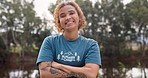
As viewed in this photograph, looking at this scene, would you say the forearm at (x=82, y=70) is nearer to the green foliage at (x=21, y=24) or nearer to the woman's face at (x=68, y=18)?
the woman's face at (x=68, y=18)

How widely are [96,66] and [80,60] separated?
0.50 ft

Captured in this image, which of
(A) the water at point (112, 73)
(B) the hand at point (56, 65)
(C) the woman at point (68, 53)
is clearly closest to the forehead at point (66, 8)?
(C) the woman at point (68, 53)

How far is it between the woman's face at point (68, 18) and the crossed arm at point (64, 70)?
0.29m

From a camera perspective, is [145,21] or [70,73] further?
[145,21]

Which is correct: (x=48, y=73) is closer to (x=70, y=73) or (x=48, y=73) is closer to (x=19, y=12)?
(x=70, y=73)

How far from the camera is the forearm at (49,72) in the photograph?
218 centimetres

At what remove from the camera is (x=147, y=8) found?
33.2 m

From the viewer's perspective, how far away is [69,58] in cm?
213

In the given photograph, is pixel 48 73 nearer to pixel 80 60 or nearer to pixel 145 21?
pixel 80 60

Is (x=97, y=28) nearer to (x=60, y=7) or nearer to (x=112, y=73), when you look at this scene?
(x=112, y=73)

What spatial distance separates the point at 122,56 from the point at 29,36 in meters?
10.8

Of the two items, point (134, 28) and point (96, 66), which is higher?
point (96, 66)

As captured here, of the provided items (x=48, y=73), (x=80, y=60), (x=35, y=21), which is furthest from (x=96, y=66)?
(x=35, y=21)

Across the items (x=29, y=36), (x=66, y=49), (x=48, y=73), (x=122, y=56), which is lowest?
(x=122, y=56)
